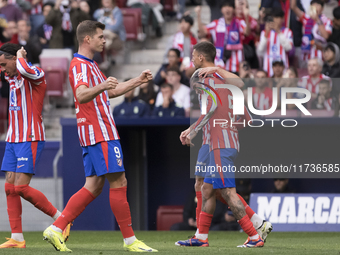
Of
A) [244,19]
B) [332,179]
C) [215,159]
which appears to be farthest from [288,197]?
[244,19]

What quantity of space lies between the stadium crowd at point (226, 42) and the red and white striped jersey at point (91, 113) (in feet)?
12.4

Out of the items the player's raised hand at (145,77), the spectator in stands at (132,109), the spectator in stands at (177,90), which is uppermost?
the player's raised hand at (145,77)

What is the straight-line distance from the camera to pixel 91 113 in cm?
519

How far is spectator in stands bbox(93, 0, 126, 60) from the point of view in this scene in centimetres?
1261

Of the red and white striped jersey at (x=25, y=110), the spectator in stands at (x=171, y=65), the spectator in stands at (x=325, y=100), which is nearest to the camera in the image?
the red and white striped jersey at (x=25, y=110)

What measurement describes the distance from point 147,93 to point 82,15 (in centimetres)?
304

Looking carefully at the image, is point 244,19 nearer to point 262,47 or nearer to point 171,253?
point 262,47

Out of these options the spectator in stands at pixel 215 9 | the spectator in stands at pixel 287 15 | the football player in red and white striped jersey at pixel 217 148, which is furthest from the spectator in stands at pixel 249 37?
the football player in red and white striped jersey at pixel 217 148

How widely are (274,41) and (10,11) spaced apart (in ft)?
19.5

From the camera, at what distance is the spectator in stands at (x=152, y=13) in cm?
1357

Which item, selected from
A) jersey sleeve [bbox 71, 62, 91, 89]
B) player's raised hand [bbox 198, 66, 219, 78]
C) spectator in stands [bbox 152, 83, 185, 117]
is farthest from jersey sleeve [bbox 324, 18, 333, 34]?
jersey sleeve [bbox 71, 62, 91, 89]

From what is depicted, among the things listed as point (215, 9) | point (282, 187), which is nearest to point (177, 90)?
point (282, 187)

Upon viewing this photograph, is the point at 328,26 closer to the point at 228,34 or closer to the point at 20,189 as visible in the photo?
the point at 228,34

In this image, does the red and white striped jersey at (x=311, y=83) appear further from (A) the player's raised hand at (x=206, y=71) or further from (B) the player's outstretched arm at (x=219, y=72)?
(A) the player's raised hand at (x=206, y=71)
